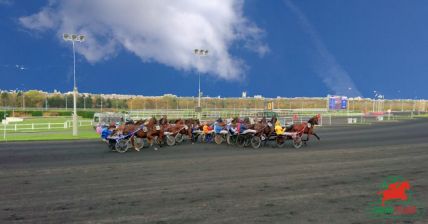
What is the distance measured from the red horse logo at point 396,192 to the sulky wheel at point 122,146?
41.3ft

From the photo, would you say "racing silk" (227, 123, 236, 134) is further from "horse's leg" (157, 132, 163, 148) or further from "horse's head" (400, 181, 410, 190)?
"horse's head" (400, 181, 410, 190)

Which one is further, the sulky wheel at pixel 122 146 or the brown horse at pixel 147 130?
the brown horse at pixel 147 130

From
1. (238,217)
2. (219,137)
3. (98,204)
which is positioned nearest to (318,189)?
(238,217)

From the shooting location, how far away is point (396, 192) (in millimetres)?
9836

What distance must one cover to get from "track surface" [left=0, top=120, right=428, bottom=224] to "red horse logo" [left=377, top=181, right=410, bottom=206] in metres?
0.25

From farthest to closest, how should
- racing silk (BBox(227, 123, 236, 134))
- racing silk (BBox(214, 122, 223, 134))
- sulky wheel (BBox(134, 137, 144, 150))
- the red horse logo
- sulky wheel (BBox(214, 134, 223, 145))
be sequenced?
sulky wheel (BBox(214, 134, 223, 145)), racing silk (BBox(214, 122, 223, 134)), racing silk (BBox(227, 123, 236, 134)), sulky wheel (BBox(134, 137, 144, 150)), the red horse logo

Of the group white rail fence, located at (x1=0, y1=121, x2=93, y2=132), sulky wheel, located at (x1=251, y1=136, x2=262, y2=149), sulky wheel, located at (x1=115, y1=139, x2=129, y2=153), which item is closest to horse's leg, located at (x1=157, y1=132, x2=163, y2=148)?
sulky wheel, located at (x1=115, y1=139, x2=129, y2=153)

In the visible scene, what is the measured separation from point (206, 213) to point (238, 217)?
0.67 meters

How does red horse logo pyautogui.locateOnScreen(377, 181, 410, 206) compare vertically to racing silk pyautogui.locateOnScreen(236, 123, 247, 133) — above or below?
below

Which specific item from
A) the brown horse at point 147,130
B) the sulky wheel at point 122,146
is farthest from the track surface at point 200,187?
the brown horse at point 147,130

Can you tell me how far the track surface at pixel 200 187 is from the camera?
7.69 meters

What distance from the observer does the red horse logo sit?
915 cm

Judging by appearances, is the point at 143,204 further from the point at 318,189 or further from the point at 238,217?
the point at 318,189

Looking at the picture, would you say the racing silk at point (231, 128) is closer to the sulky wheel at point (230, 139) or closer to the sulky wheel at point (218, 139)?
the sulky wheel at point (230, 139)
